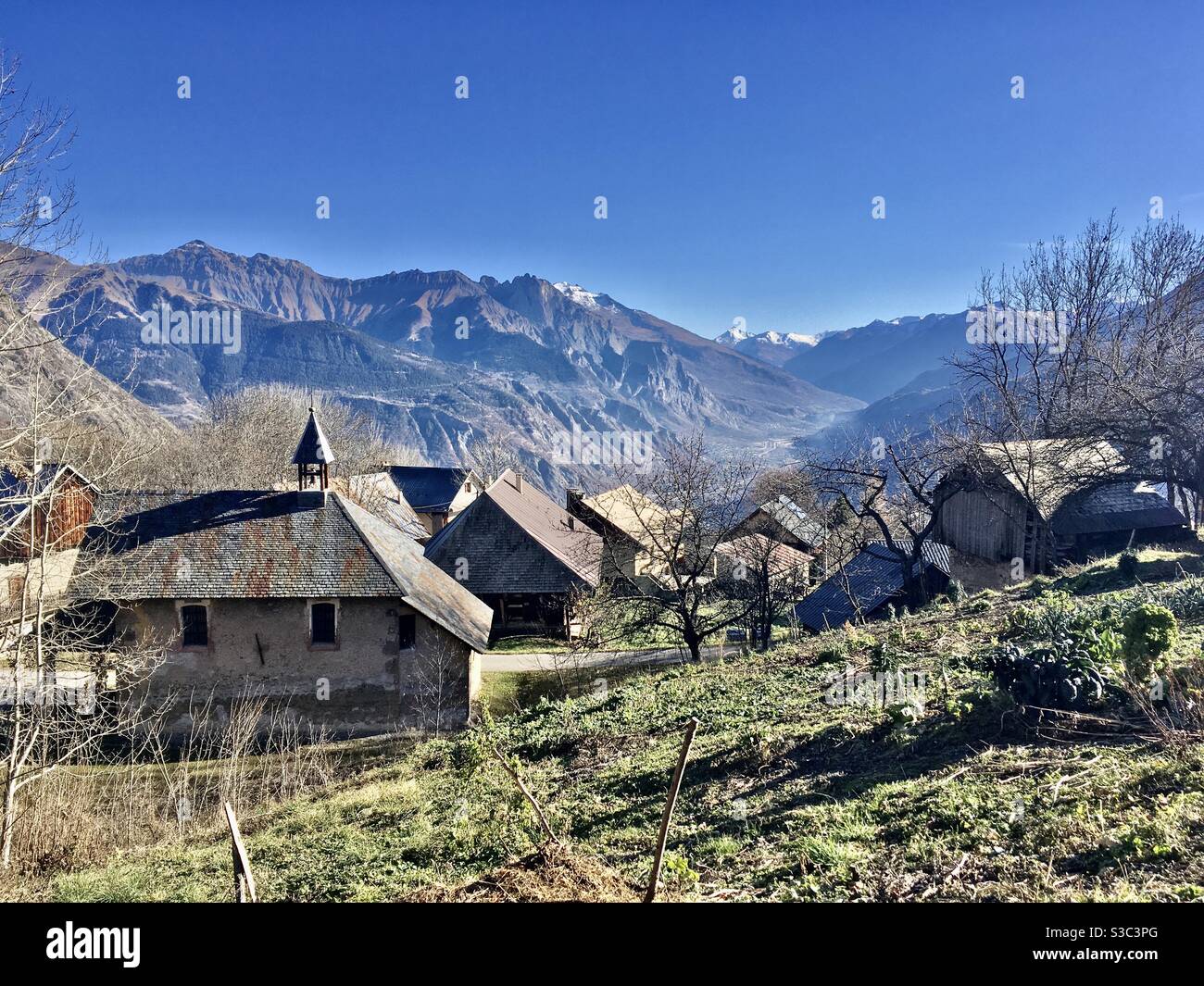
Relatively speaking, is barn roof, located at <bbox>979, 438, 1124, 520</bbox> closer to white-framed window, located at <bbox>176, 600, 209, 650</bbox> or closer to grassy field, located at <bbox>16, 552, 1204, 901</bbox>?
grassy field, located at <bbox>16, 552, 1204, 901</bbox>

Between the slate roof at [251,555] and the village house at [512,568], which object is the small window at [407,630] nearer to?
the slate roof at [251,555]

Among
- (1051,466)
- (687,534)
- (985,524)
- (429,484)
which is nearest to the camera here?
(687,534)

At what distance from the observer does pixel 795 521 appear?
51562 mm

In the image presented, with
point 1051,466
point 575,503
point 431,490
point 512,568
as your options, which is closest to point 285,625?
point 512,568

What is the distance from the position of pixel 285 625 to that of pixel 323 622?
1075mm

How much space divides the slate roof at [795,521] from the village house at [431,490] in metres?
26.3

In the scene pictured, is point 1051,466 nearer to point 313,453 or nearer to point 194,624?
point 313,453

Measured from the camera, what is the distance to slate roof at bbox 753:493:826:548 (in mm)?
50441

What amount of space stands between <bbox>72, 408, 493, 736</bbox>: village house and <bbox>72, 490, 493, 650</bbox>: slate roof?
4 centimetres

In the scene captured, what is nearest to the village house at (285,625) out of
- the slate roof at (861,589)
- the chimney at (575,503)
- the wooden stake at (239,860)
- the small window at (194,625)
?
the small window at (194,625)

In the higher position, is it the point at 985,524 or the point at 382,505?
the point at 382,505

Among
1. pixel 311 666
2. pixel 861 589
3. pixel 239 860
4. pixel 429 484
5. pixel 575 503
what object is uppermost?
pixel 429 484

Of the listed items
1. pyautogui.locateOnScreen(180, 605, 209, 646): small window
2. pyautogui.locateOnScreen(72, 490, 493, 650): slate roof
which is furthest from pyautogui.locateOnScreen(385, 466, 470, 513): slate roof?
pyautogui.locateOnScreen(180, 605, 209, 646): small window
